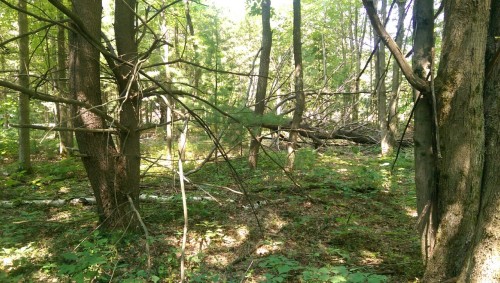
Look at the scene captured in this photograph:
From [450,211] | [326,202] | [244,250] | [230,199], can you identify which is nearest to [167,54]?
[230,199]

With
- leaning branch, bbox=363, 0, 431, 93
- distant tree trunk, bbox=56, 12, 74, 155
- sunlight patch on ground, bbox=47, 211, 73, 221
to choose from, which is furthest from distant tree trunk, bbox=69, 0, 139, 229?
leaning branch, bbox=363, 0, 431, 93

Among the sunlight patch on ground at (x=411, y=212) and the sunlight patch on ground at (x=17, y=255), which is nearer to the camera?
the sunlight patch on ground at (x=17, y=255)

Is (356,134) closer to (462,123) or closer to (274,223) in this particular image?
(274,223)

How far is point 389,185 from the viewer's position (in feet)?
24.1

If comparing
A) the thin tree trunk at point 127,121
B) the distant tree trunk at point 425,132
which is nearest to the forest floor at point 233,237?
the thin tree trunk at point 127,121

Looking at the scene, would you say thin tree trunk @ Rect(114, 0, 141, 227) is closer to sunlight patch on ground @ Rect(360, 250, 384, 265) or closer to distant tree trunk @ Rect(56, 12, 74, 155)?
distant tree trunk @ Rect(56, 12, 74, 155)

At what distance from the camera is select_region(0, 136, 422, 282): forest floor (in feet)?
11.3

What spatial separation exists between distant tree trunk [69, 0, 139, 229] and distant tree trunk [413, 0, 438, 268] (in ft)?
9.67

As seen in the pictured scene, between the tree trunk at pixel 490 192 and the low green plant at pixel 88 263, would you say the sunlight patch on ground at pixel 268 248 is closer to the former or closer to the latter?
the low green plant at pixel 88 263

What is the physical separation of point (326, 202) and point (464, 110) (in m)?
3.67

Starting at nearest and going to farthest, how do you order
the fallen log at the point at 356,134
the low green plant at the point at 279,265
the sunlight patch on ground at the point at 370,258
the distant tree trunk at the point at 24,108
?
the low green plant at the point at 279,265
the sunlight patch on ground at the point at 370,258
the distant tree trunk at the point at 24,108
the fallen log at the point at 356,134

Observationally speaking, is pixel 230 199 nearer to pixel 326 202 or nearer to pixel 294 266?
pixel 326 202

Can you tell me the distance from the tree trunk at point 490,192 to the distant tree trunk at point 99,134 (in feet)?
11.1

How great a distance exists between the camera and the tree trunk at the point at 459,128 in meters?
2.65
